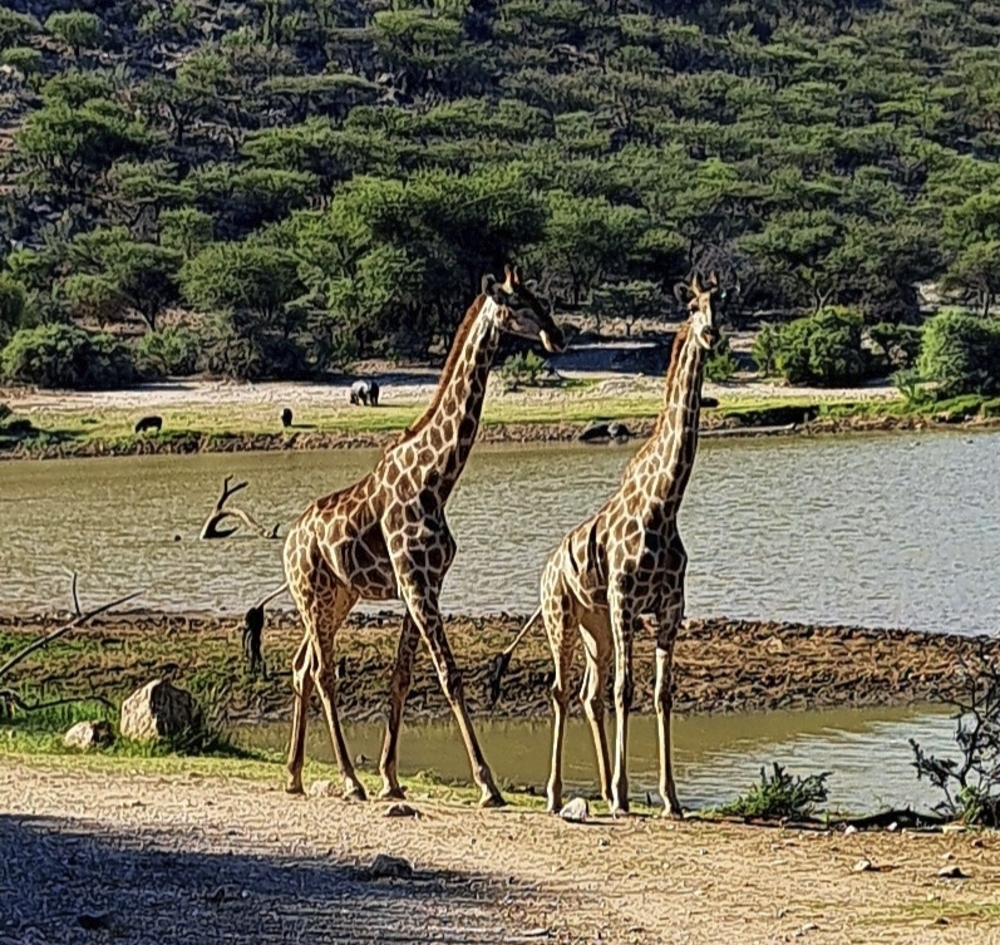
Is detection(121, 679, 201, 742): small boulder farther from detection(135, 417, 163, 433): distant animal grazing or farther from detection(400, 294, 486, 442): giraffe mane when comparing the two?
detection(135, 417, 163, 433): distant animal grazing

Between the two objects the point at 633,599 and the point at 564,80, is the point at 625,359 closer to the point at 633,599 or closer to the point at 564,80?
the point at 633,599

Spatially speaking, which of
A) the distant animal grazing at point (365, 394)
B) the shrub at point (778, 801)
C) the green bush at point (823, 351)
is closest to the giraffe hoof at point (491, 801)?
the shrub at point (778, 801)

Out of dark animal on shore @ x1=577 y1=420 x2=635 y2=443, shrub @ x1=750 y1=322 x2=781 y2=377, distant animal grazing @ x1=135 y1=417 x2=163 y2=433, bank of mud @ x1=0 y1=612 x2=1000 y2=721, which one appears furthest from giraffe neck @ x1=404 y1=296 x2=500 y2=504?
shrub @ x1=750 y1=322 x2=781 y2=377

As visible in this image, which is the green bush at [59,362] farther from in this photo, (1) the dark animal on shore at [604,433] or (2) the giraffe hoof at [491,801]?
(2) the giraffe hoof at [491,801]

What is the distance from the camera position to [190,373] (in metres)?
56.9

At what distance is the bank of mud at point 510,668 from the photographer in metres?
18.6

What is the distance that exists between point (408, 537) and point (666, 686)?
5.43 feet

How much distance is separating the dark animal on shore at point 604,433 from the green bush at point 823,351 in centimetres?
809

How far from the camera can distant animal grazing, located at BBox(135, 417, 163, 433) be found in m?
47.4

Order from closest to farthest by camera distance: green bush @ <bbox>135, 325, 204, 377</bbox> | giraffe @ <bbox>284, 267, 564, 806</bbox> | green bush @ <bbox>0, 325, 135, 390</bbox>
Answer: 1. giraffe @ <bbox>284, 267, 564, 806</bbox>
2. green bush @ <bbox>0, 325, 135, 390</bbox>
3. green bush @ <bbox>135, 325, 204, 377</bbox>

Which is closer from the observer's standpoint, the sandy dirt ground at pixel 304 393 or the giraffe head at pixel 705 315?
the giraffe head at pixel 705 315

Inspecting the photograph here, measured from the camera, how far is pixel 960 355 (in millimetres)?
53000

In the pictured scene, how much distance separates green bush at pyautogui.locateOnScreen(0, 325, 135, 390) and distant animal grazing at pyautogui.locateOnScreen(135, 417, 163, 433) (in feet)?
21.2

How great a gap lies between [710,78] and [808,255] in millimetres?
49685
